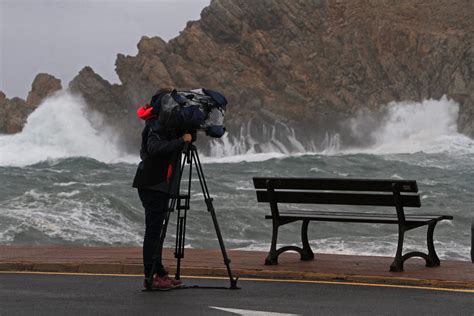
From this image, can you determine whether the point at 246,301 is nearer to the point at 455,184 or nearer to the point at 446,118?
the point at 455,184

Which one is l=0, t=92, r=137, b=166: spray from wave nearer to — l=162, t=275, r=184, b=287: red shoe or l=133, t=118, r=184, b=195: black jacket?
l=162, t=275, r=184, b=287: red shoe

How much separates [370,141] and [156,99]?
7457 centimetres

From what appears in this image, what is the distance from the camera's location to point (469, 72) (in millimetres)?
86125

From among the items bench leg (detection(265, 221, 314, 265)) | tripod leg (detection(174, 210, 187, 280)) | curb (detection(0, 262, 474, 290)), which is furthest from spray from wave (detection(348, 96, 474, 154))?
tripod leg (detection(174, 210, 187, 280))

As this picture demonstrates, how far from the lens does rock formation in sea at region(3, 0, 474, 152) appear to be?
277 ft

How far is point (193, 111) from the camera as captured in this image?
26.8ft

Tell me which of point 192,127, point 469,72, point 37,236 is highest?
point 469,72

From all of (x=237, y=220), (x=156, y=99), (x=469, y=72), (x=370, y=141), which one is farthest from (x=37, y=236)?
(x=469, y=72)

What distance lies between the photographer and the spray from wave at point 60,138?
6606 cm

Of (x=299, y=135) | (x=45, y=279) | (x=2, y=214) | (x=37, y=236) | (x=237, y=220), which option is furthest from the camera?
(x=299, y=135)

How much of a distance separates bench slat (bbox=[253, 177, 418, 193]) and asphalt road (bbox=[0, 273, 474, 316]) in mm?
1169

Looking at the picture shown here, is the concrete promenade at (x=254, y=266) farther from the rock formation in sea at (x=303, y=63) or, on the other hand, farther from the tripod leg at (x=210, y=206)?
the rock formation in sea at (x=303, y=63)

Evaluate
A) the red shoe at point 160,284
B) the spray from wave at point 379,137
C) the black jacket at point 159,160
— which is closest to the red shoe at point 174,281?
the red shoe at point 160,284

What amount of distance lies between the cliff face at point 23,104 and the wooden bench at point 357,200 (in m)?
69.5
